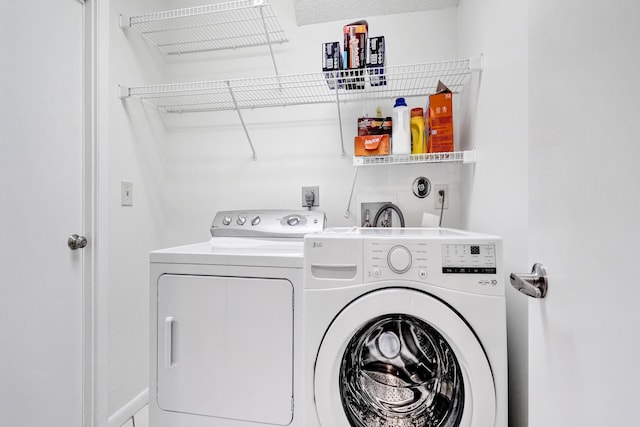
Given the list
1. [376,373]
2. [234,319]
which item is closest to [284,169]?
[234,319]

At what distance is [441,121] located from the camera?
1.54m

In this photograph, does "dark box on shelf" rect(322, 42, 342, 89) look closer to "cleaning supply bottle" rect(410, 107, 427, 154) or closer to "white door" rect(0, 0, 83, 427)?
"cleaning supply bottle" rect(410, 107, 427, 154)

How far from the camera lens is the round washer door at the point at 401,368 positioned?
38.2 inches

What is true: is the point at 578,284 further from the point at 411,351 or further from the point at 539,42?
the point at 411,351

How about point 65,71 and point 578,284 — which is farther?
point 65,71

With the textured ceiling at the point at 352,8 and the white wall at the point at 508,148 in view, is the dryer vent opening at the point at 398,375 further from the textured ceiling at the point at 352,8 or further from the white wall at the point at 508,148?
the textured ceiling at the point at 352,8

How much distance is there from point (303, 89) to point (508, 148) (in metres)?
1.21

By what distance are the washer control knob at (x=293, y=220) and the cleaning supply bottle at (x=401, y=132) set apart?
0.64m

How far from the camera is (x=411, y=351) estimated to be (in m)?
1.14

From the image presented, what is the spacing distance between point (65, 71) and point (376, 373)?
1925mm

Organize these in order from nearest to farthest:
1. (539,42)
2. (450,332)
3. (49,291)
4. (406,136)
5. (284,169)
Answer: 1. (539,42)
2. (450,332)
3. (49,291)
4. (406,136)
5. (284,169)

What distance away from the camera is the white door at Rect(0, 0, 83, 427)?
1.20 metres

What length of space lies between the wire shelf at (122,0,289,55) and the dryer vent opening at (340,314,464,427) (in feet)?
5.49

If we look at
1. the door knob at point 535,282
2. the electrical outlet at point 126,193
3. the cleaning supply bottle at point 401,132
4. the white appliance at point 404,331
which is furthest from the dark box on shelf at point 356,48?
the electrical outlet at point 126,193
